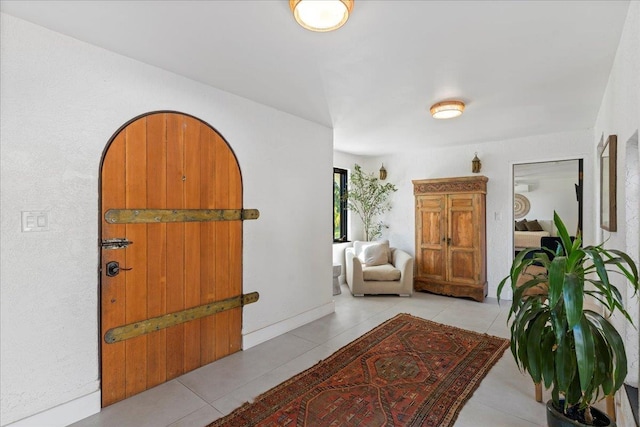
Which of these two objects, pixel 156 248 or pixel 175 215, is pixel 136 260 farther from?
pixel 175 215

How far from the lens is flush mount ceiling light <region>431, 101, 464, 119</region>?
9.96ft

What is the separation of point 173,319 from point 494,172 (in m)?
4.73

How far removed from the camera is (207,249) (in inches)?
106

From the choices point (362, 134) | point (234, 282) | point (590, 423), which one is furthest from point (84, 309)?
point (362, 134)

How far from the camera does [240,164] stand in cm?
294

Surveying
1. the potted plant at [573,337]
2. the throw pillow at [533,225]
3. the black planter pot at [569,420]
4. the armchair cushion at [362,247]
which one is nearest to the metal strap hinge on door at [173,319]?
the potted plant at [573,337]

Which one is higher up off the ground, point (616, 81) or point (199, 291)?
point (616, 81)

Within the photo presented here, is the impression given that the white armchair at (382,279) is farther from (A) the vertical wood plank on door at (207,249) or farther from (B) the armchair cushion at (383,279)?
(A) the vertical wood plank on door at (207,249)

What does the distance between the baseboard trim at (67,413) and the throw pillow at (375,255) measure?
12.4 ft

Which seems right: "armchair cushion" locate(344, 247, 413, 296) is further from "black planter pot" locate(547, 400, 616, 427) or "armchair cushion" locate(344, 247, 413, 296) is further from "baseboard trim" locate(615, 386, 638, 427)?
"black planter pot" locate(547, 400, 616, 427)

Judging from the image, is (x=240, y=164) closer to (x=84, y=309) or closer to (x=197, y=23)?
(x=197, y=23)

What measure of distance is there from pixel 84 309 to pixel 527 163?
5387 millimetres

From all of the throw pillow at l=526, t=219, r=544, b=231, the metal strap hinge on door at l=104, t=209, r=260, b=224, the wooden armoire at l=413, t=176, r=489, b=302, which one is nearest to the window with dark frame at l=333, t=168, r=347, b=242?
the wooden armoire at l=413, t=176, r=489, b=302

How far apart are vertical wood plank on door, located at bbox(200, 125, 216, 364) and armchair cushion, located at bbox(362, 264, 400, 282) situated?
103 inches
